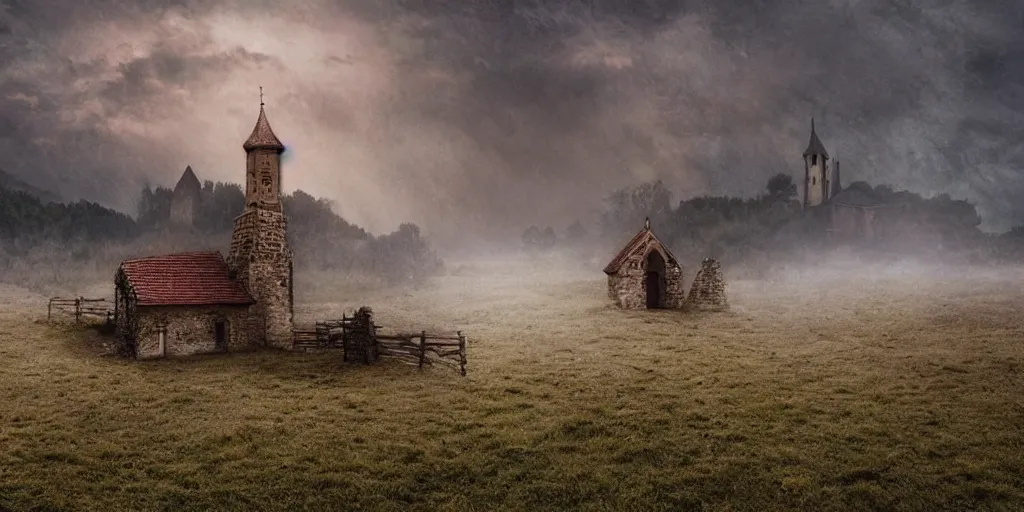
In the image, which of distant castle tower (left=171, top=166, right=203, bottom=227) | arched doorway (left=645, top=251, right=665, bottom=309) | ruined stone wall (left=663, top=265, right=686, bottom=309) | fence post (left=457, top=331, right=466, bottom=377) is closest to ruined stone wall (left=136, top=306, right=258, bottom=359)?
fence post (left=457, top=331, right=466, bottom=377)

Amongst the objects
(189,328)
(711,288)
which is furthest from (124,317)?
(711,288)

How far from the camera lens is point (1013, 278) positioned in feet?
177

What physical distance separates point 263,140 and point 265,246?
530 centimetres

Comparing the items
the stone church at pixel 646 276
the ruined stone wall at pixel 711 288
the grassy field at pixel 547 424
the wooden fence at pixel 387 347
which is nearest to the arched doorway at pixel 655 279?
the stone church at pixel 646 276

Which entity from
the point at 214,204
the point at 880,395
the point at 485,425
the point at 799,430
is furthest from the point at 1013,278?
the point at 214,204

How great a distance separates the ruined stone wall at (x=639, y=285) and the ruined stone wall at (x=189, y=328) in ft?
77.7

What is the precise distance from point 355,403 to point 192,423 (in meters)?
4.74

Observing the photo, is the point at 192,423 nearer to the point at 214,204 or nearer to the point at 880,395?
the point at 880,395

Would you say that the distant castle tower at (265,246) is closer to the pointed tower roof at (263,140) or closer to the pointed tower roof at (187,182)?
the pointed tower roof at (263,140)

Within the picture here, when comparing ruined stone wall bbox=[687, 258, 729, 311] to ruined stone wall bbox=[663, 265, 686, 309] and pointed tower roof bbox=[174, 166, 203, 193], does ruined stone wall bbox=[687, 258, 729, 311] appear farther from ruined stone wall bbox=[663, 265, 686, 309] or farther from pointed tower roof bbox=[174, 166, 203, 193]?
pointed tower roof bbox=[174, 166, 203, 193]

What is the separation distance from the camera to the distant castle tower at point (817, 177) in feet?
259

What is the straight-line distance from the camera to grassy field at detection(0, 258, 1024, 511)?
1358cm

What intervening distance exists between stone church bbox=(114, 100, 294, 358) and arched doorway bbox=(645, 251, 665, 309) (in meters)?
24.5

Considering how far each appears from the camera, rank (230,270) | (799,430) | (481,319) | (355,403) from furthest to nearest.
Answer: (481,319), (230,270), (355,403), (799,430)
